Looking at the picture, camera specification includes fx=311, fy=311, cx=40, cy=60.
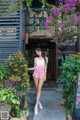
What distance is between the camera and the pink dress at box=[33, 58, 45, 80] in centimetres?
952

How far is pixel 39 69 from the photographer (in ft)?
31.3

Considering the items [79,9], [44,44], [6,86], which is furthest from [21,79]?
[44,44]

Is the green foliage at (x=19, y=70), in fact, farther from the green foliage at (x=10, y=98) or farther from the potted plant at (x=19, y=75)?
the green foliage at (x=10, y=98)

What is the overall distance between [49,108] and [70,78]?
1.93 metres

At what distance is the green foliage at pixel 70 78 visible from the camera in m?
7.99

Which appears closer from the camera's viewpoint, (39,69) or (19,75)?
(19,75)

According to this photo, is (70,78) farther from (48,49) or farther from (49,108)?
(48,49)

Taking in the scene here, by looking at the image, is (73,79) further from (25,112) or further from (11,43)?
(11,43)

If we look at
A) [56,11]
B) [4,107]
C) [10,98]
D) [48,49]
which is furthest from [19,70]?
[48,49]

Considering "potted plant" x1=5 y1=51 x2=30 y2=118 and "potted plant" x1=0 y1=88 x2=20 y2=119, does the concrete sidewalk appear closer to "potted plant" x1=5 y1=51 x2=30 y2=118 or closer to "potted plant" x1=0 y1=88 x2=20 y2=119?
"potted plant" x1=5 y1=51 x2=30 y2=118

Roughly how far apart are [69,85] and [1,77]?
1901 millimetres

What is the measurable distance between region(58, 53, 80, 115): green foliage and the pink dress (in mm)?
1160

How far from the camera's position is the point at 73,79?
7941 mm

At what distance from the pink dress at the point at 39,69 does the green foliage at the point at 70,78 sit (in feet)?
3.81
